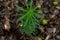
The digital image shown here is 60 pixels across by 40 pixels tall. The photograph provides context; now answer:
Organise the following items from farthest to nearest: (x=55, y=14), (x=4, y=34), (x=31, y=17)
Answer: (x=55, y=14) < (x=4, y=34) < (x=31, y=17)

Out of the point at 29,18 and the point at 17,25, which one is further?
the point at 17,25

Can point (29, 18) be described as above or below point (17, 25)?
above

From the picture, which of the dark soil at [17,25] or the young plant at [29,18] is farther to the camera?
the dark soil at [17,25]

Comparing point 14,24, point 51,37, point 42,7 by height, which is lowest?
point 51,37

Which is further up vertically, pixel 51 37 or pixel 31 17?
pixel 31 17

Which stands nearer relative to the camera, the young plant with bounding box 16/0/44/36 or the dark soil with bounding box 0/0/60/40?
the young plant with bounding box 16/0/44/36

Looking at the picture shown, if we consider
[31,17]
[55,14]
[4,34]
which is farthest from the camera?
[55,14]

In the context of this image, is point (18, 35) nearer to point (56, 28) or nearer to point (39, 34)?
point (39, 34)

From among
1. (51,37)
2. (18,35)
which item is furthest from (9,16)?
(51,37)
